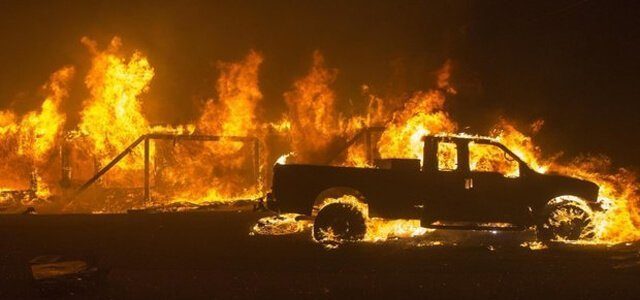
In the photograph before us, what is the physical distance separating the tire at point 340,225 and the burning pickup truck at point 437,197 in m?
0.02

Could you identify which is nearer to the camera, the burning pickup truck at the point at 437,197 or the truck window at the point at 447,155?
the burning pickup truck at the point at 437,197

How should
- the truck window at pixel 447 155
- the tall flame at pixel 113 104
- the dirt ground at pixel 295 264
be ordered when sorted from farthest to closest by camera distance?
the tall flame at pixel 113 104, the truck window at pixel 447 155, the dirt ground at pixel 295 264

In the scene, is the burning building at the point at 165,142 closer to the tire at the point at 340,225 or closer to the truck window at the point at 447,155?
the truck window at the point at 447,155

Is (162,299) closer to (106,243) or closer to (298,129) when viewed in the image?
(106,243)

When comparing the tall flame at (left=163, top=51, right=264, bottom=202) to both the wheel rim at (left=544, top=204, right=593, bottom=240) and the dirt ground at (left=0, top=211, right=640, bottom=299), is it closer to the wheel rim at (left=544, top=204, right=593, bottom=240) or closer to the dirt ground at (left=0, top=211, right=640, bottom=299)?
the dirt ground at (left=0, top=211, right=640, bottom=299)

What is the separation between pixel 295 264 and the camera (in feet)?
27.6

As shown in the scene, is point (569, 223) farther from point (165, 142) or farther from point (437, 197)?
point (165, 142)

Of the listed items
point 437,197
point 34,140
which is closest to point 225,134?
point 34,140

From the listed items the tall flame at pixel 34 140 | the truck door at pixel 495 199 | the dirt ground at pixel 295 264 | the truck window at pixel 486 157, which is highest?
the tall flame at pixel 34 140

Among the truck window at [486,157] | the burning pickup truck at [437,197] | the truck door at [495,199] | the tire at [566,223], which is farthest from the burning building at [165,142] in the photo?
the tire at [566,223]

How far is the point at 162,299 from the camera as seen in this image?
22.5ft

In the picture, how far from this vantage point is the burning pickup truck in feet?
32.1

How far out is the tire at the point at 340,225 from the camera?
978 cm

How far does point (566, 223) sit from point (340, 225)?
3851 mm
